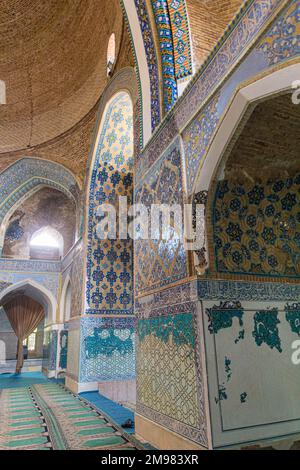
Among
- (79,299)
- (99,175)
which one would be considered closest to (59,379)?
(79,299)

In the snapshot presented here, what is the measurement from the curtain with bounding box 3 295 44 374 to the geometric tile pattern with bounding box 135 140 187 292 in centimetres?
903

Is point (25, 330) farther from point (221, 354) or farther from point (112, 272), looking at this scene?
point (221, 354)

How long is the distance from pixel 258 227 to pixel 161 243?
0.83 m

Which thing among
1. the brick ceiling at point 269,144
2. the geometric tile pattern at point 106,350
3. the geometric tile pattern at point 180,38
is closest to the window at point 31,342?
the geometric tile pattern at point 106,350

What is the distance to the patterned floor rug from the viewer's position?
2.85m

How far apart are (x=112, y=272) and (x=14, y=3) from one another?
5977 millimetres

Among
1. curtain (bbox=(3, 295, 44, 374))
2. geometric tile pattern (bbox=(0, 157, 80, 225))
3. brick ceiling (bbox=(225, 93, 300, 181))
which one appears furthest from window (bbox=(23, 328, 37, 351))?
brick ceiling (bbox=(225, 93, 300, 181))

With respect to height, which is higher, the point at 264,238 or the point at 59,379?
the point at 264,238

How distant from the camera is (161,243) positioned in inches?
120

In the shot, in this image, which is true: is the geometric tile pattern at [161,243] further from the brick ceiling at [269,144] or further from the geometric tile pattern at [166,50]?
the geometric tile pattern at [166,50]

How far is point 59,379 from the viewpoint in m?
7.90

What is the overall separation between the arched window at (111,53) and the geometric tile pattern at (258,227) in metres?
3.91

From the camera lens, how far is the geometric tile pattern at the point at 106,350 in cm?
557
